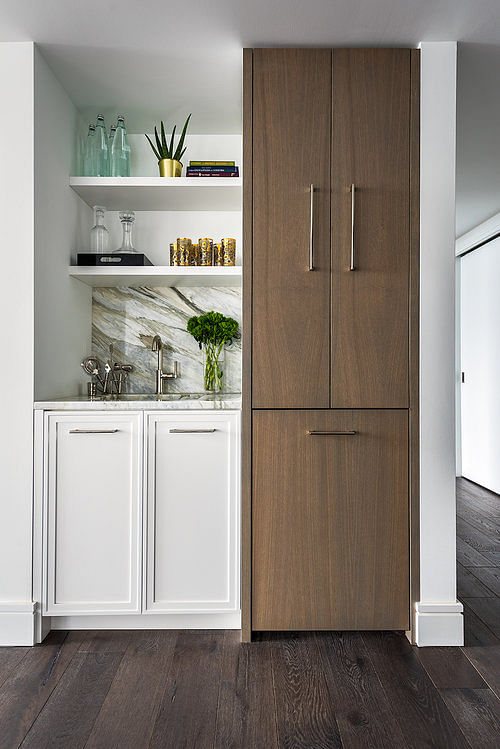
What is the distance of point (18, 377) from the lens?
2576 millimetres

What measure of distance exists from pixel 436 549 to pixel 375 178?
155 cm

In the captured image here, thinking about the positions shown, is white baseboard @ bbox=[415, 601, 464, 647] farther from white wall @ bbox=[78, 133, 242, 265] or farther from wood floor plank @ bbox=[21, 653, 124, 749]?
white wall @ bbox=[78, 133, 242, 265]

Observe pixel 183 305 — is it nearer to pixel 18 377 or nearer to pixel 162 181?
pixel 162 181

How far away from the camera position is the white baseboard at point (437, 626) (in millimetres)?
2539

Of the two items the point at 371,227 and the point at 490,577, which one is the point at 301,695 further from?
the point at 371,227

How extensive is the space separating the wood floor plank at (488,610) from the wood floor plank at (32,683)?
1.76 meters

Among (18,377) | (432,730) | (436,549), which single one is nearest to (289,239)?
(18,377)

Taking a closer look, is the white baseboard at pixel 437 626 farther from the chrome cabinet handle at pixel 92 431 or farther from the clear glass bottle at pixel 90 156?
the clear glass bottle at pixel 90 156

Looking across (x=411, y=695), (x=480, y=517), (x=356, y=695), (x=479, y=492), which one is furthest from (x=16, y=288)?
(x=479, y=492)

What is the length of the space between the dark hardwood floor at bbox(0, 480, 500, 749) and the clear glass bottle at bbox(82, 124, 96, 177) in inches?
84.6

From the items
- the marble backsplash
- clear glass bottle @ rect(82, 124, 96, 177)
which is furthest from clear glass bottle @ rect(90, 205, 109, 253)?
the marble backsplash

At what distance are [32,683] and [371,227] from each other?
2154 millimetres

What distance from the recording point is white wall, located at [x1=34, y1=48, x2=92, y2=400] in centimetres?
263

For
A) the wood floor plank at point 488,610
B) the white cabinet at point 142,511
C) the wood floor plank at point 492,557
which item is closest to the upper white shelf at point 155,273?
the white cabinet at point 142,511
